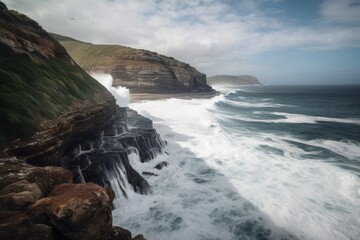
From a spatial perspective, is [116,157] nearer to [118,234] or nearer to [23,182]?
[118,234]

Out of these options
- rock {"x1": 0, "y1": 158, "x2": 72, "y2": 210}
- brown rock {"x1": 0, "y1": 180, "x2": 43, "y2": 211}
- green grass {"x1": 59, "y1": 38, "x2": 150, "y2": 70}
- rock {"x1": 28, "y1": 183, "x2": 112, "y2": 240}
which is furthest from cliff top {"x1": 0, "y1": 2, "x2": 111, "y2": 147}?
green grass {"x1": 59, "y1": 38, "x2": 150, "y2": 70}

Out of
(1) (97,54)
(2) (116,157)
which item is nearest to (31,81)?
(2) (116,157)

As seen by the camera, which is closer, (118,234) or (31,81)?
(118,234)

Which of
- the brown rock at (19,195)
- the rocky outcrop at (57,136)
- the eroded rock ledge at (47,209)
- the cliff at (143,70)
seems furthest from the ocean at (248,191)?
the cliff at (143,70)

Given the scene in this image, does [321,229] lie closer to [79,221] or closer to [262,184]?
[262,184]

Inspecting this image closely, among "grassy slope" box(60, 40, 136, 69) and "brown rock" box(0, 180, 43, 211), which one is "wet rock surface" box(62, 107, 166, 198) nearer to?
"brown rock" box(0, 180, 43, 211)

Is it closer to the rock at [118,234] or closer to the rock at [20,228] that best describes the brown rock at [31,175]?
the rock at [20,228]

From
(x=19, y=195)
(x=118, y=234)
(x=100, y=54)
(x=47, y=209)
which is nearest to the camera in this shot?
(x=47, y=209)
